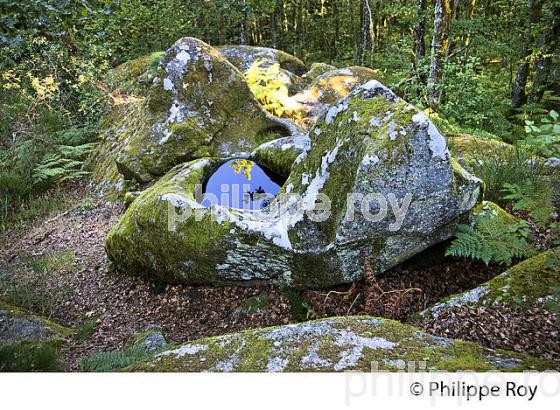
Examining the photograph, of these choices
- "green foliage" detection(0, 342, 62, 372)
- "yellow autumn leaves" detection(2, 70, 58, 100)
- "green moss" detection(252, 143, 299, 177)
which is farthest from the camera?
"yellow autumn leaves" detection(2, 70, 58, 100)

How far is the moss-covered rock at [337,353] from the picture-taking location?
2652 mm

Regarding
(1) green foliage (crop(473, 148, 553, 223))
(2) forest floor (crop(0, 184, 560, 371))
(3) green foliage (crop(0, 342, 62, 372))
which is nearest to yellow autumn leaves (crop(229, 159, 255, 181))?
(2) forest floor (crop(0, 184, 560, 371))

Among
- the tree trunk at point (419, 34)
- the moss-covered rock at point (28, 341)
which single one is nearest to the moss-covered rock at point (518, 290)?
the moss-covered rock at point (28, 341)

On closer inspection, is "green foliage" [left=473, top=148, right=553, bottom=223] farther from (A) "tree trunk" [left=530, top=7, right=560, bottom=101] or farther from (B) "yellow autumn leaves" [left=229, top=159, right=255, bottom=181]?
(A) "tree trunk" [left=530, top=7, right=560, bottom=101]

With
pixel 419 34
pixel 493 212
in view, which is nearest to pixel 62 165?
pixel 419 34

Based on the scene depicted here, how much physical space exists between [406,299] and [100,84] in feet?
36.2

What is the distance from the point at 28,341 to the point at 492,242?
5053 millimetres

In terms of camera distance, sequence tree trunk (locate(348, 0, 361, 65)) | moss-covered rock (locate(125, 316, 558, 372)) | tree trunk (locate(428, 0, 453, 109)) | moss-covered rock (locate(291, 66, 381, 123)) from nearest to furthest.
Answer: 1. moss-covered rock (locate(125, 316, 558, 372))
2. tree trunk (locate(428, 0, 453, 109))
3. moss-covered rock (locate(291, 66, 381, 123))
4. tree trunk (locate(348, 0, 361, 65))

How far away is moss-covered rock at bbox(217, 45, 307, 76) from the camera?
12742 mm

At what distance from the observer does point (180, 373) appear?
276 cm

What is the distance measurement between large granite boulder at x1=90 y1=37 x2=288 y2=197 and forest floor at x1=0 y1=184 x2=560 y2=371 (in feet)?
7.55

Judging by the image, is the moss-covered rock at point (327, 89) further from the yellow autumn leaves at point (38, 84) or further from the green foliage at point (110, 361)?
the green foliage at point (110, 361)

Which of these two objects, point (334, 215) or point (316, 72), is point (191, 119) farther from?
point (316, 72)
